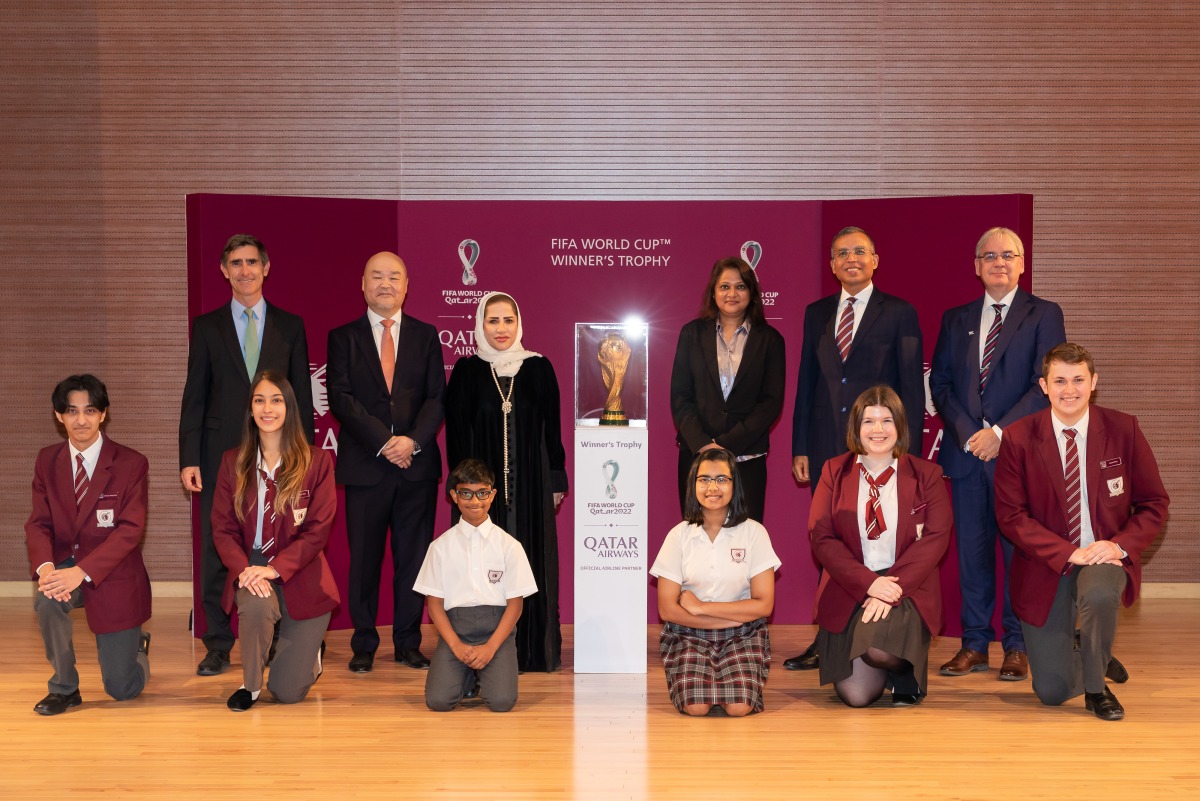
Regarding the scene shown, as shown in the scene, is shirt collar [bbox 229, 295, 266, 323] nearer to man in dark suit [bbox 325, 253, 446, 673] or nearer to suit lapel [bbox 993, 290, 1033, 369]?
man in dark suit [bbox 325, 253, 446, 673]

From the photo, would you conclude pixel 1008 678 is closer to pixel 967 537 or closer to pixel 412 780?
pixel 967 537

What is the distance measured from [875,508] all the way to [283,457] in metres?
2.36

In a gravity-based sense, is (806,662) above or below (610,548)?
below

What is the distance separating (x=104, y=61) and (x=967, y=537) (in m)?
5.43

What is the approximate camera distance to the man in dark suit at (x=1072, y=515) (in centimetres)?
439

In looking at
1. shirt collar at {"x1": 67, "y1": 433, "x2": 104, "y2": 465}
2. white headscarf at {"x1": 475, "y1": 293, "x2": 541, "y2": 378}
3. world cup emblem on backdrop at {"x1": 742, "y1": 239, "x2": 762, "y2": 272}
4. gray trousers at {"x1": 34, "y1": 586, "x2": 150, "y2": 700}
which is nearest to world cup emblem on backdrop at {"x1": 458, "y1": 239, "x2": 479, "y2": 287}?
white headscarf at {"x1": 475, "y1": 293, "x2": 541, "y2": 378}

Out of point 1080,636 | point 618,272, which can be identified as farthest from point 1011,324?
point 618,272

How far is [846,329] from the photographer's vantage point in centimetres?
525

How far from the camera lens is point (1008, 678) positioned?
16.1 ft

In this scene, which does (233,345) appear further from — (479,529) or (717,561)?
(717,561)

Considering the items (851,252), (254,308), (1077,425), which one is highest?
(851,252)

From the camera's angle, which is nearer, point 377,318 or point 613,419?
point 613,419

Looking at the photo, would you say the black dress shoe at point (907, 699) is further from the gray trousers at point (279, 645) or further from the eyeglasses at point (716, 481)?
the gray trousers at point (279, 645)

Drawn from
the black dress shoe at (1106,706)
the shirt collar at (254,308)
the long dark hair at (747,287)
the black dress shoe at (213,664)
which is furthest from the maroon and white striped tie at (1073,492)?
the black dress shoe at (213,664)
